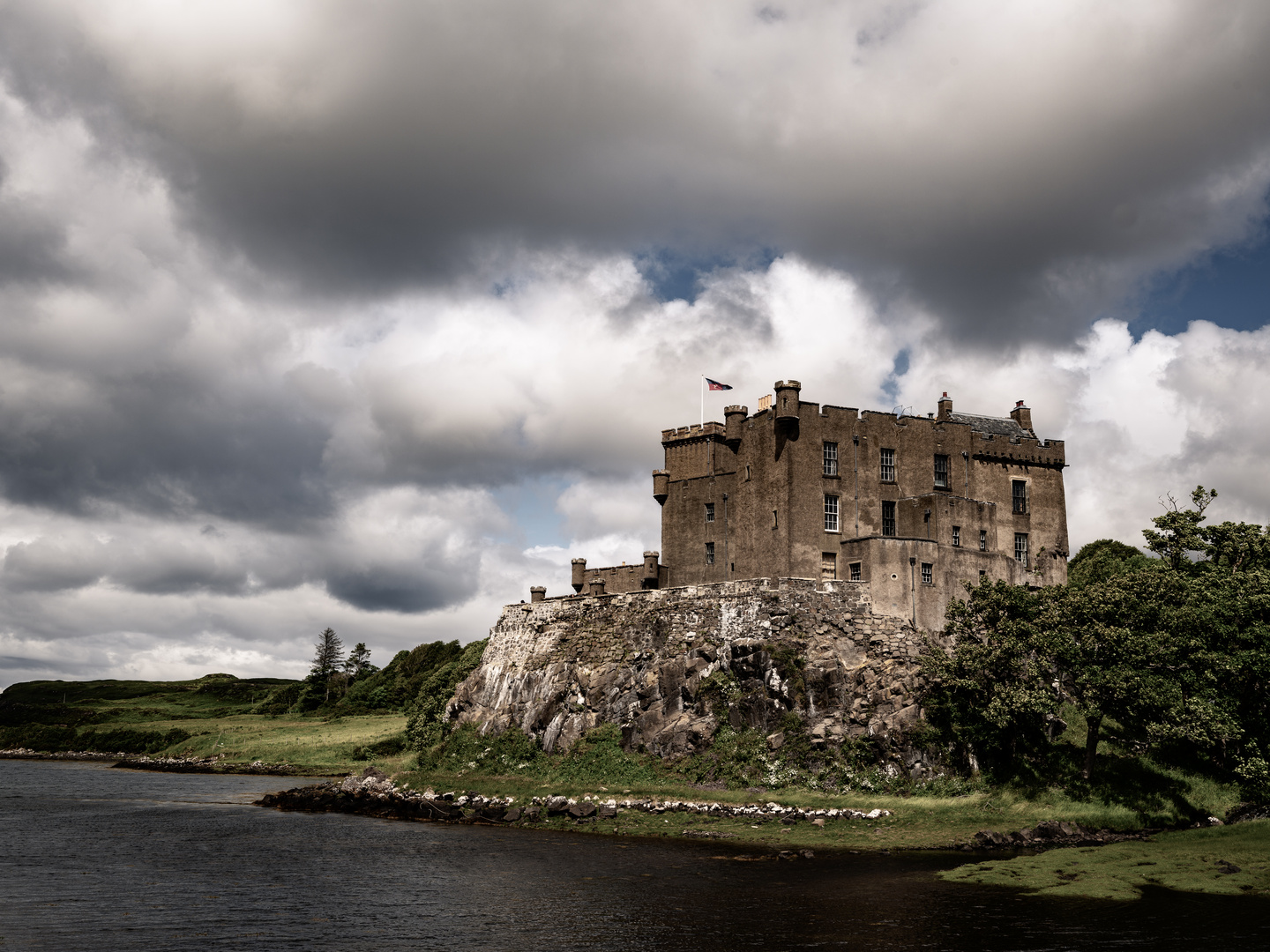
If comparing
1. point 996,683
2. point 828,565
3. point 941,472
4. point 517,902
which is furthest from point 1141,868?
point 941,472

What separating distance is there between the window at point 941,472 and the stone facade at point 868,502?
0.08 meters

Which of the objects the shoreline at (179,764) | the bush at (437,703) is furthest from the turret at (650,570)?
the shoreline at (179,764)

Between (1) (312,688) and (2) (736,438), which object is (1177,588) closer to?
(2) (736,438)

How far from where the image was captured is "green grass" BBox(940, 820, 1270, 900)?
33.8 metres

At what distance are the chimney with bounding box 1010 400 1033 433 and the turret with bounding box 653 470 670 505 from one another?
26.3 m

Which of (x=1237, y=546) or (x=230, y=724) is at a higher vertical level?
(x=1237, y=546)

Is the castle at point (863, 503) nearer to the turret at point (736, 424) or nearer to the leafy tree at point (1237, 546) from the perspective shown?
the turret at point (736, 424)

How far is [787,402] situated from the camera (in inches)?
2447

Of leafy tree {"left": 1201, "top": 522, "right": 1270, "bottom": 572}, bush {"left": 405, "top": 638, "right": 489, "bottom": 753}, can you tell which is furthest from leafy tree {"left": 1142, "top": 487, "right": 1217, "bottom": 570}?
bush {"left": 405, "top": 638, "right": 489, "bottom": 753}

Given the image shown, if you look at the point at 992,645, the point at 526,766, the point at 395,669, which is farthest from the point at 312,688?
the point at 992,645

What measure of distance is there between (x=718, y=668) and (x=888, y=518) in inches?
638

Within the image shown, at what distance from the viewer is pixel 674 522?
68688 millimetres

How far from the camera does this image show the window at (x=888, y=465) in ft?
211

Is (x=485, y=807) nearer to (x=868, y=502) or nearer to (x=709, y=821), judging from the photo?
(x=709, y=821)
